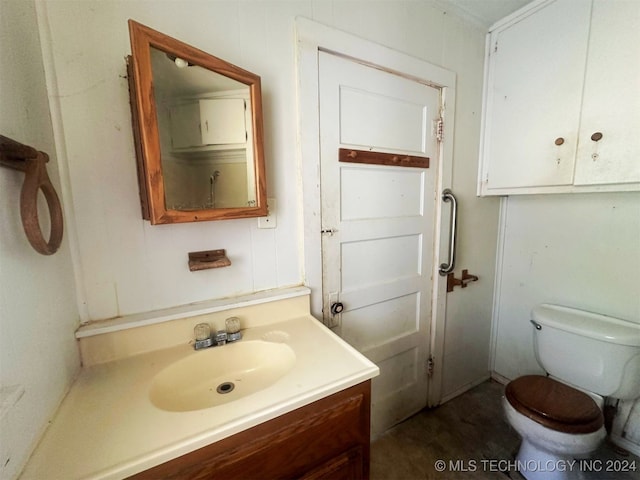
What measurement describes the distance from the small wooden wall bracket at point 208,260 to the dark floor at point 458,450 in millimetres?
1307

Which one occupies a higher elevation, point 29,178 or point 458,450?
point 29,178

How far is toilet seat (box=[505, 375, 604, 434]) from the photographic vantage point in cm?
110

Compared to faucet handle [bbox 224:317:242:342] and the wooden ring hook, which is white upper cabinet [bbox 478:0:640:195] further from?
the wooden ring hook

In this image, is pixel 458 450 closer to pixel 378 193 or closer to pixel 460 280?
pixel 460 280

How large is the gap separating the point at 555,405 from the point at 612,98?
4.46ft

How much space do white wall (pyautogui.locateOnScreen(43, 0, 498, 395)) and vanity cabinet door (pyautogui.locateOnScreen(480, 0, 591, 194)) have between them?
479 millimetres

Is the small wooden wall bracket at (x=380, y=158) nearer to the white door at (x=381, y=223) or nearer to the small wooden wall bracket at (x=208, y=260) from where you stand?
the white door at (x=381, y=223)

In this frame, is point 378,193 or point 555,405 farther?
point 378,193

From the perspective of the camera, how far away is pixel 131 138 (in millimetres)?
847

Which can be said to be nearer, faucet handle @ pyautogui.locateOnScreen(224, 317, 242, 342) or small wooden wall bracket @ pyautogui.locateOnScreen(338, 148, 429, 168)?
faucet handle @ pyautogui.locateOnScreen(224, 317, 242, 342)

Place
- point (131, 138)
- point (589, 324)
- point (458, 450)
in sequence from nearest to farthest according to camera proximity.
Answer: point (131, 138) → point (589, 324) → point (458, 450)

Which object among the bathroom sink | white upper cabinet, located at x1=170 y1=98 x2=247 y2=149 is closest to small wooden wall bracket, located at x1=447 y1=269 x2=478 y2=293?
the bathroom sink

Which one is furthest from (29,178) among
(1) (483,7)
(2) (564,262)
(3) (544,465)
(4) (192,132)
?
(2) (564,262)

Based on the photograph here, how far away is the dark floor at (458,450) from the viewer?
4.33 ft
